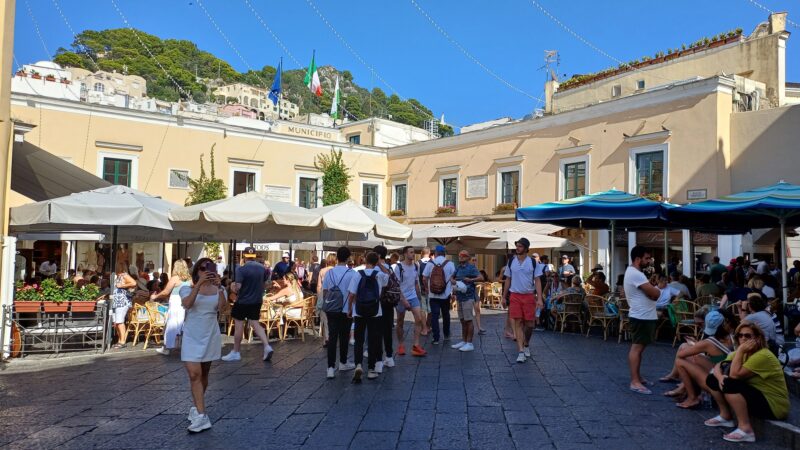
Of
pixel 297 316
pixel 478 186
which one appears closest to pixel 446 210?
pixel 478 186

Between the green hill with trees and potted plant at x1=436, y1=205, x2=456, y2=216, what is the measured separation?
27.9 metres

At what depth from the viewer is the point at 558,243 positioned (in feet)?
57.2

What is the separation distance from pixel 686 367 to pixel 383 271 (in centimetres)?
370

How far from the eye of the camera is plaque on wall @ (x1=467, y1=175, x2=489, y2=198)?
24.1 metres

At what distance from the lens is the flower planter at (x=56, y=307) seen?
8.70 meters

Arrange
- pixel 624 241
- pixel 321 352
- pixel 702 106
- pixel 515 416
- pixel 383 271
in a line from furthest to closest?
pixel 624 241 < pixel 702 106 < pixel 321 352 < pixel 383 271 < pixel 515 416

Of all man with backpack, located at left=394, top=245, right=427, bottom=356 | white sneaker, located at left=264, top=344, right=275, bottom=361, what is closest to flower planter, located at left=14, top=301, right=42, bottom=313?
white sneaker, located at left=264, top=344, right=275, bottom=361

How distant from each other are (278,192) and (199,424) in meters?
20.6

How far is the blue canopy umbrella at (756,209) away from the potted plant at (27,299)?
10158mm

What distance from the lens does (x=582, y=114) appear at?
20.7 metres

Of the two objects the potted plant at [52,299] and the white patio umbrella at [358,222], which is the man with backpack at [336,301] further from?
the potted plant at [52,299]

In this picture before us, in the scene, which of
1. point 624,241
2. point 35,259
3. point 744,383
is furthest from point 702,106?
point 35,259

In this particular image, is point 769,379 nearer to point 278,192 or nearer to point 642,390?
point 642,390

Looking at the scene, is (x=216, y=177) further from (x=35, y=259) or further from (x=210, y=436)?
(x=210, y=436)
